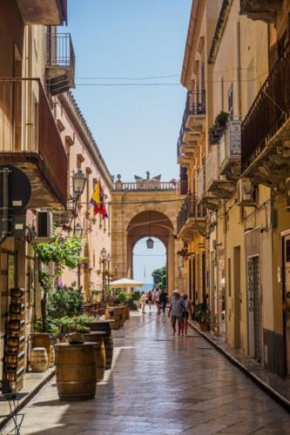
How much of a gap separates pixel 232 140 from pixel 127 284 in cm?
2627

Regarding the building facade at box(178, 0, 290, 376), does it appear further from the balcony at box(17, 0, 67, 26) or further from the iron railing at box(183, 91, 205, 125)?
the balcony at box(17, 0, 67, 26)

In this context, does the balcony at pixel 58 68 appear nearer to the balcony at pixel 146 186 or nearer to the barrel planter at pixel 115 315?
the barrel planter at pixel 115 315

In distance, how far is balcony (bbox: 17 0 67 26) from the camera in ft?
41.1

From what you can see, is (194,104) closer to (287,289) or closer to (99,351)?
(287,289)

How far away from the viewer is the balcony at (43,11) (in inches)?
494

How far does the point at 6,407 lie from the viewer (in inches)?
393

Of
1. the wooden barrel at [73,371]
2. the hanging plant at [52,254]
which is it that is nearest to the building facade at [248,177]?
the wooden barrel at [73,371]

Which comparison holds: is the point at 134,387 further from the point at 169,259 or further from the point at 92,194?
the point at 169,259

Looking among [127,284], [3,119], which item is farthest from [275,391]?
[127,284]

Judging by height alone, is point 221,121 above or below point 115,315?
above

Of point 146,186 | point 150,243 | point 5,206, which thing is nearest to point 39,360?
point 5,206

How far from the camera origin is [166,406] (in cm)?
1055

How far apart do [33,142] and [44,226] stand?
3244mm

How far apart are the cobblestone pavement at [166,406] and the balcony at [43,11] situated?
6.20 m
